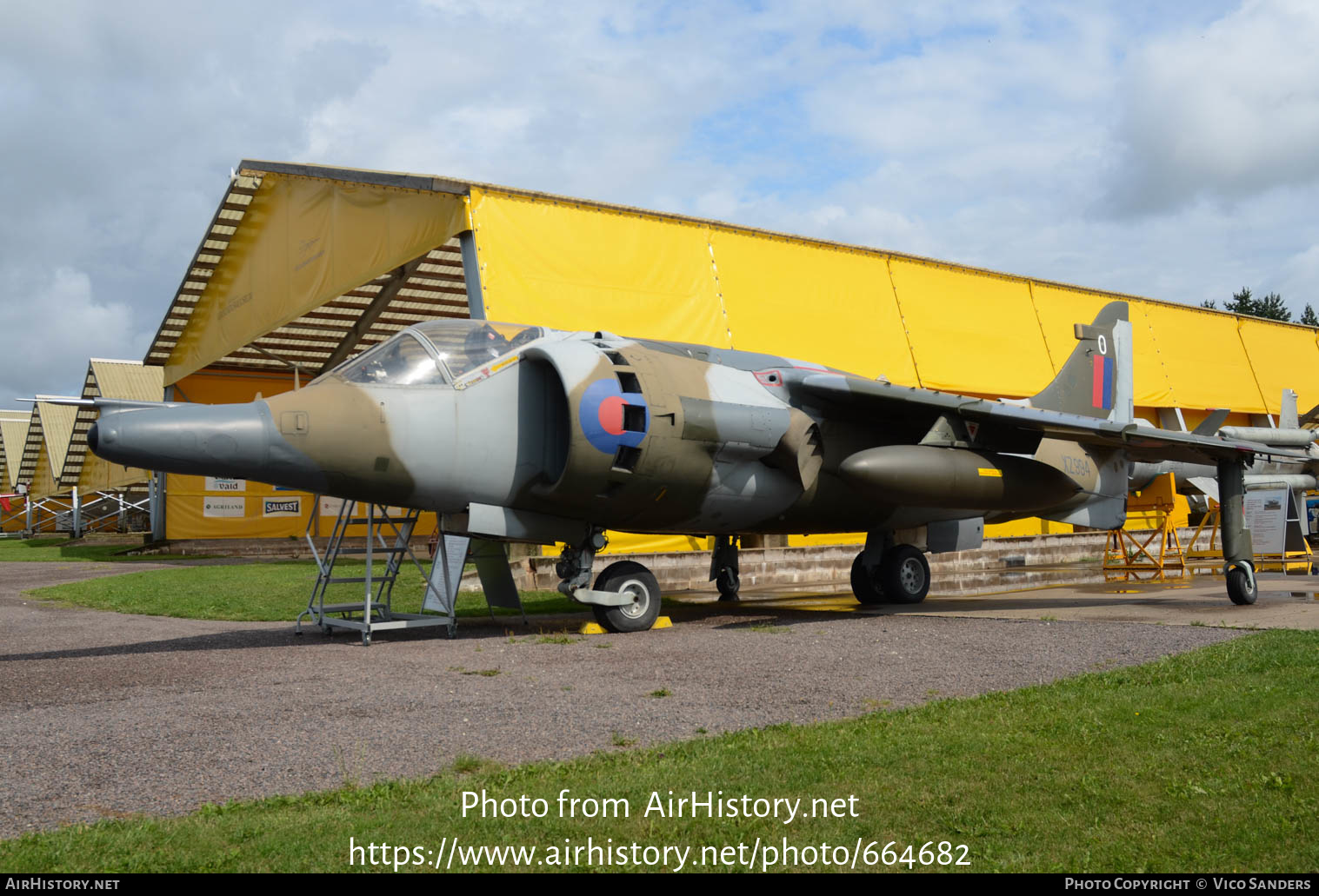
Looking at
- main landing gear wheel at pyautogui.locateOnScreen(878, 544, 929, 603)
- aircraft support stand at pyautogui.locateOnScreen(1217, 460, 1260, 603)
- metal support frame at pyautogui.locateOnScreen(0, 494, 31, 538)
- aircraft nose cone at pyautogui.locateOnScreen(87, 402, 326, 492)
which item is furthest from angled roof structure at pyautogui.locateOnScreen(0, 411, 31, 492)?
aircraft support stand at pyautogui.locateOnScreen(1217, 460, 1260, 603)

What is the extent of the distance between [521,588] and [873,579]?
18.3 ft

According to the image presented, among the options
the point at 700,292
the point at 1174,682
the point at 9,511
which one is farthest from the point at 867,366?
the point at 9,511

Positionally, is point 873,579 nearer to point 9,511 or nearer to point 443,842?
point 443,842

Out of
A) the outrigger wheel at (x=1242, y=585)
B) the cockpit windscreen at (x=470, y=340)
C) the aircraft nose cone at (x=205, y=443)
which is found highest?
the cockpit windscreen at (x=470, y=340)

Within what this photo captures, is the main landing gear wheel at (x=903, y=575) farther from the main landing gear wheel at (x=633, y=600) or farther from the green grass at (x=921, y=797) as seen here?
the green grass at (x=921, y=797)

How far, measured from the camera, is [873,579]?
13812 mm

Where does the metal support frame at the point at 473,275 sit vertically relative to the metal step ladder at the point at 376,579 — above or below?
above

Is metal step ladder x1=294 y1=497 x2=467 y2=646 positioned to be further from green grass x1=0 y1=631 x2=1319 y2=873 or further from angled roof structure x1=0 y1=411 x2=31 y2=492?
angled roof structure x1=0 y1=411 x2=31 y2=492

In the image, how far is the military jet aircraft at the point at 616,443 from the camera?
27.5 feet

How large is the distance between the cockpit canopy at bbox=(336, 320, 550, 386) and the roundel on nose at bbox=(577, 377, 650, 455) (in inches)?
44.6

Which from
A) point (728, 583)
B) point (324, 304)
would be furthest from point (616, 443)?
point (324, 304)

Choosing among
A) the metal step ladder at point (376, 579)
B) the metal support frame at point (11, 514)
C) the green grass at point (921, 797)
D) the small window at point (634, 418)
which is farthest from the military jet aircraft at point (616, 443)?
the metal support frame at point (11, 514)

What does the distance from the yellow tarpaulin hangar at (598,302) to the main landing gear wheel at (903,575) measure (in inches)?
201

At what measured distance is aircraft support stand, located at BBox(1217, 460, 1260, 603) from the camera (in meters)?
12.4
